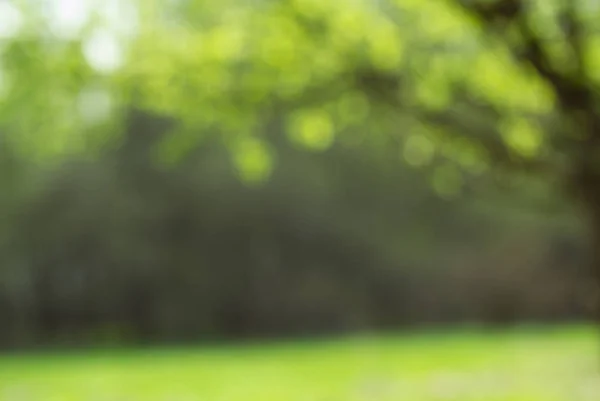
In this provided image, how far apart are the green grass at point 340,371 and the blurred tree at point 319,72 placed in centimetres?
137

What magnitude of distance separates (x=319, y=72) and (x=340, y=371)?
3.14m

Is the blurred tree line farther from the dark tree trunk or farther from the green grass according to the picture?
the dark tree trunk

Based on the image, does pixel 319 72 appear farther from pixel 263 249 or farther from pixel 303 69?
pixel 263 249

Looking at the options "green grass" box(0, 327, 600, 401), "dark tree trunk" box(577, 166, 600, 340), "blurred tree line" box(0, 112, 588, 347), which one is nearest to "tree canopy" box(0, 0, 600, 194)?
"dark tree trunk" box(577, 166, 600, 340)

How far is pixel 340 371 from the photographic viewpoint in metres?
7.37

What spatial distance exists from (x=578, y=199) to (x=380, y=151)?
18.6 ft

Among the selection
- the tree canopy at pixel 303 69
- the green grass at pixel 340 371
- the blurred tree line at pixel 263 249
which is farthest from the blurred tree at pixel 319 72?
the blurred tree line at pixel 263 249

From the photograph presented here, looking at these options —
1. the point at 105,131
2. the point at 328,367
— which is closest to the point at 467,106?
the point at 105,131

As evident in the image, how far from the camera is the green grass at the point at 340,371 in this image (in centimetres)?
592

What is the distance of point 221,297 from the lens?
11016 mm

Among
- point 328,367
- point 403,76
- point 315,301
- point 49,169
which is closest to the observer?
point 403,76

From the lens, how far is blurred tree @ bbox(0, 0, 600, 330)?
452cm

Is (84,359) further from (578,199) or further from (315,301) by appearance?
(578,199)

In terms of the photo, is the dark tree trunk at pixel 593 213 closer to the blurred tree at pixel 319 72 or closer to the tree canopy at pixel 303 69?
the blurred tree at pixel 319 72
